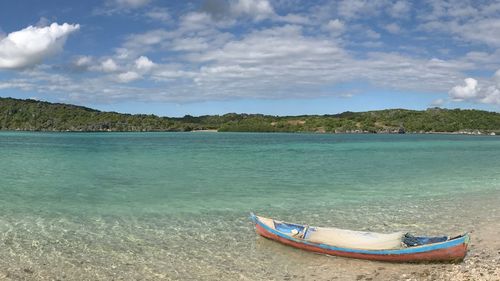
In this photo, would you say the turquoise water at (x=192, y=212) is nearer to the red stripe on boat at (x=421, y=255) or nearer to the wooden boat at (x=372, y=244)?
the wooden boat at (x=372, y=244)

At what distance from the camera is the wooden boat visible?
555 inches

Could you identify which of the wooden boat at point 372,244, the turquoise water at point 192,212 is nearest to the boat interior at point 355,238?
the wooden boat at point 372,244

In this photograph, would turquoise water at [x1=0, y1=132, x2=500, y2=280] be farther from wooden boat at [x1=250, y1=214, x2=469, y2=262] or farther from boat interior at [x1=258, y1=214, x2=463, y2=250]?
boat interior at [x1=258, y1=214, x2=463, y2=250]

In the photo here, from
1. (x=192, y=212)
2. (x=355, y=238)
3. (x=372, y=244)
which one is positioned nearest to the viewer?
(x=372, y=244)

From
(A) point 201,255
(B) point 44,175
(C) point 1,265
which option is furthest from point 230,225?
(B) point 44,175

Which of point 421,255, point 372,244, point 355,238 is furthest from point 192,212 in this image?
point 421,255

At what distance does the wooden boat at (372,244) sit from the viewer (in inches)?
555

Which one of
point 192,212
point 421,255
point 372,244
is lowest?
point 192,212

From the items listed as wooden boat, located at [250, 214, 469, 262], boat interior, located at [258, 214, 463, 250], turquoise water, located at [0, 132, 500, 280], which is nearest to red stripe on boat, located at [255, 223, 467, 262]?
wooden boat, located at [250, 214, 469, 262]

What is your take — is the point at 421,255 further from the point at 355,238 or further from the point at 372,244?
the point at 355,238

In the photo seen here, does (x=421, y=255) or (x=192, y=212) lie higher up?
(x=421, y=255)

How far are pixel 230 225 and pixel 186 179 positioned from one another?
1807 cm

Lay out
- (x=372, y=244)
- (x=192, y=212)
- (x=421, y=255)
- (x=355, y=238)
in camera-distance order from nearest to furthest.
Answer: (x=421, y=255)
(x=372, y=244)
(x=355, y=238)
(x=192, y=212)

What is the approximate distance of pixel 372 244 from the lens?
1521 cm
